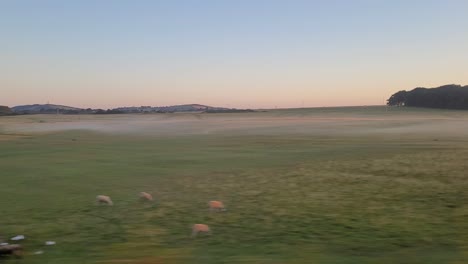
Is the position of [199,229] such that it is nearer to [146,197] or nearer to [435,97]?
[146,197]

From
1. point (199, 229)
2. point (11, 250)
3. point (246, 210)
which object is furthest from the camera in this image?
point (246, 210)

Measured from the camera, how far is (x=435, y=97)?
97.8 m

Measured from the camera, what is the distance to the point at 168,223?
1012cm

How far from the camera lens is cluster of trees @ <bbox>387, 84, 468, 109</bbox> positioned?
9162cm

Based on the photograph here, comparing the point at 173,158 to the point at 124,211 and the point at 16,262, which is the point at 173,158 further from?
the point at 16,262

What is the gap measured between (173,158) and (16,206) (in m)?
11.6

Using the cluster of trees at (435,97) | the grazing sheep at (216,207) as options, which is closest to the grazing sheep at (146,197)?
the grazing sheep at (216,207)

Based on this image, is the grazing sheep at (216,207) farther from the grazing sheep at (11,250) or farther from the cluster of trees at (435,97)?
the cluster of trees at (435,97)

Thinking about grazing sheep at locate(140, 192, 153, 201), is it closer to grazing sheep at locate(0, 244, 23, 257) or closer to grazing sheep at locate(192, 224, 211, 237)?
grazing sheep at locate(192, 224, 211, 237)

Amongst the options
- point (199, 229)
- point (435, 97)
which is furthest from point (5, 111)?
point (199, 229)

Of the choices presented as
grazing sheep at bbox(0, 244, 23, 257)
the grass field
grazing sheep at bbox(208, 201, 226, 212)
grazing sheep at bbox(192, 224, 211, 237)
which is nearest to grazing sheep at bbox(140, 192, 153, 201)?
the grass field

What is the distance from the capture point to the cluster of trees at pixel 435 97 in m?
91.6

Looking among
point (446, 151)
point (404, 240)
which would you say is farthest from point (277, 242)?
point (446, 151)

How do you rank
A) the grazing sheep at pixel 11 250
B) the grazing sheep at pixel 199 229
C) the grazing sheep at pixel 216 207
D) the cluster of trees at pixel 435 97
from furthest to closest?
the cluster of trees at pixel 435 97 < the grazing sheep at pixel 216 207 < the grazing sheep at pixel 199 229 < the grazing sheep at pixel 11 250
